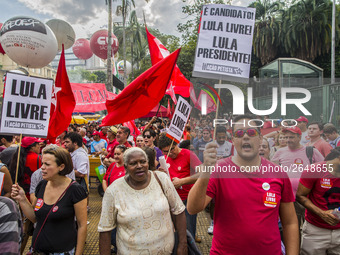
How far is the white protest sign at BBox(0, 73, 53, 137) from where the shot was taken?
2.93 meters

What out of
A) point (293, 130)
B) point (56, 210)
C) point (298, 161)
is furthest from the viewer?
point (293, 130)

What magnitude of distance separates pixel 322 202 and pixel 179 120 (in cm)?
223

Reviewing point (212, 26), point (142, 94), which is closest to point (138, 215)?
point (212, 26)

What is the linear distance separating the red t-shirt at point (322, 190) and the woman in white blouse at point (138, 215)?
132 centimetres

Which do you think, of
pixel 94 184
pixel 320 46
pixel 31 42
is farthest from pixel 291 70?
pixel 320 46

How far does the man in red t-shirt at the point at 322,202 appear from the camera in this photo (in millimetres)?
2445

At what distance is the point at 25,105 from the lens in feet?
9.94

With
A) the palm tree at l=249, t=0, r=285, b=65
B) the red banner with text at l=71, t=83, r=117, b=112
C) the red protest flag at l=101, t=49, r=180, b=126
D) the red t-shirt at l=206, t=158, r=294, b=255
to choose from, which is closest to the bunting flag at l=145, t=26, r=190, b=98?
the red protest flag at l=101, t=49, r=180, b=126

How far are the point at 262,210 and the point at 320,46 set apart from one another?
100ft

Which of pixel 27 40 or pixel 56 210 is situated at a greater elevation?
pixel 27 40

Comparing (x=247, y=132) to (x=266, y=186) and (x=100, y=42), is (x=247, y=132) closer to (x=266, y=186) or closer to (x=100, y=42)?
(x=266, y=186)

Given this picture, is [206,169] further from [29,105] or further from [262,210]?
[29,105]

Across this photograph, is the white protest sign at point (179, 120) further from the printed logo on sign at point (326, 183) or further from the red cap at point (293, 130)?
the printed logo on sign at point (326, 183)

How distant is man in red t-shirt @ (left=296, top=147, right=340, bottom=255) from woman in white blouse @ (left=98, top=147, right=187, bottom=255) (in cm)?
129
